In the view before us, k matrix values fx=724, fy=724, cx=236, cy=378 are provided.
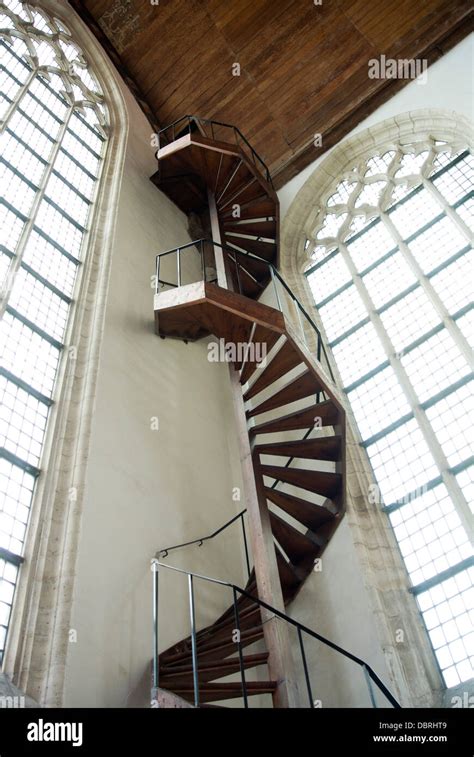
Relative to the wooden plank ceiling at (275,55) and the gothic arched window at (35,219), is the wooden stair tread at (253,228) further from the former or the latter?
the gothic arched window at (35,219)

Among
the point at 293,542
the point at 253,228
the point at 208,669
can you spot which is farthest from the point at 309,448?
the point at 253,228

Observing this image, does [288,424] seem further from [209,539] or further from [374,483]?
[209,539]

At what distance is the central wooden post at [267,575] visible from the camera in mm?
5338

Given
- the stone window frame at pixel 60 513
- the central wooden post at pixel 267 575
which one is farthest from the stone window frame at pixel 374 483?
the stone window frame at pixel 60 513

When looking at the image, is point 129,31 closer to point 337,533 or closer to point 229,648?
point 337,533

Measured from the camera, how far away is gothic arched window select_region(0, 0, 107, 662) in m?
5.73

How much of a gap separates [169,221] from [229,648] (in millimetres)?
6480

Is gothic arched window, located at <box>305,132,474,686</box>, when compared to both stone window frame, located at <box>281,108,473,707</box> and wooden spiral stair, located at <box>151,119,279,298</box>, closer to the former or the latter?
stone window frame, located at <box>281,108,473,707</box>

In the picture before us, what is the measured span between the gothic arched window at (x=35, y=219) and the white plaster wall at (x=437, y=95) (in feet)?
10.3

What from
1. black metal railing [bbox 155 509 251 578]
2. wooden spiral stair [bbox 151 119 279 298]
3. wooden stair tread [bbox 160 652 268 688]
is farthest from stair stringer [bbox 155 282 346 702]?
wooden spiral stair [bbox 151 119 279 298]

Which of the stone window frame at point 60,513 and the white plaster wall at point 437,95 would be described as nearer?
the stone window frame at point 60,513

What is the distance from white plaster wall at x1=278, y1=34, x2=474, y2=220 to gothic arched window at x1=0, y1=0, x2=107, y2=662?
3129 mm

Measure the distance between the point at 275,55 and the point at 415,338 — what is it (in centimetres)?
589
